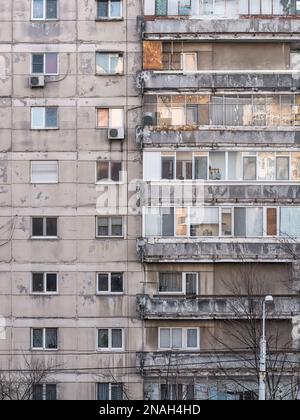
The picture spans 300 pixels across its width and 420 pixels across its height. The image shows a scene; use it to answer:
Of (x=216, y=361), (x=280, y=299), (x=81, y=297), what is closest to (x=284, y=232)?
(x=280, y=299)

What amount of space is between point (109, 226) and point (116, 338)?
4.04 meters

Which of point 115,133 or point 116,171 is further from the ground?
point 115,133

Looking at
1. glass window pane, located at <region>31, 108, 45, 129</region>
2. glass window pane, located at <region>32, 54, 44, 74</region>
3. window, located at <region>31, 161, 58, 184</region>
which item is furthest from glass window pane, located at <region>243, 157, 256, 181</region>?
glass window pane, located at <region>32, 54, 44, 74</region>

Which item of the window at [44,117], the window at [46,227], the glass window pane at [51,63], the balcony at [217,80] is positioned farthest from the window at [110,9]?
the window at [46,227]

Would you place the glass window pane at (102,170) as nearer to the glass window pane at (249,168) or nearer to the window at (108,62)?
the window at (108,62)

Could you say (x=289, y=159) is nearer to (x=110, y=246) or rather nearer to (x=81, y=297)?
(x=110, y=246)

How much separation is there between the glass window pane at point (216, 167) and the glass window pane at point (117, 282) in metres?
4.87

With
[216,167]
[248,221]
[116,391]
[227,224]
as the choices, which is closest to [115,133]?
[216,167]

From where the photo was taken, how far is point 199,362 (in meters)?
26.3

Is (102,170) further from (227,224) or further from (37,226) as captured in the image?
(227,224)

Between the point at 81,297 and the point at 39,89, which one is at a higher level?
the point at 39,89

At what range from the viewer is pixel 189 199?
26656 millimetres

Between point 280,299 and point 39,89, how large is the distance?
11535mm

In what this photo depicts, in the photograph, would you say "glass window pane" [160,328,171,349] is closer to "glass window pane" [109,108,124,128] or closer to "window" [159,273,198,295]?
"window" [159,273,198,295]
